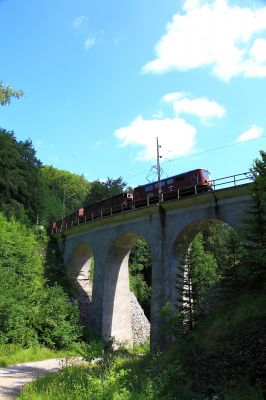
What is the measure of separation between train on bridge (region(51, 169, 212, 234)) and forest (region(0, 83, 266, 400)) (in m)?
4.94

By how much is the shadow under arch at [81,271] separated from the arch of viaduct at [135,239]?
3.7 inches

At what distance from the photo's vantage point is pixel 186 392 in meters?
9.56

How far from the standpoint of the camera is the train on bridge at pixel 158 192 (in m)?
26.3

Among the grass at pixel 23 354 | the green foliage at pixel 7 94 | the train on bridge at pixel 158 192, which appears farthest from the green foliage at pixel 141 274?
the green foliage at pixel 7 94

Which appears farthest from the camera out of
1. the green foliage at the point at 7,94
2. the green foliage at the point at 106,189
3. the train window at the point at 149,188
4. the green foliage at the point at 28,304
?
the green foliage at the point at 106,189

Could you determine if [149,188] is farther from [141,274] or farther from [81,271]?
[141,274]

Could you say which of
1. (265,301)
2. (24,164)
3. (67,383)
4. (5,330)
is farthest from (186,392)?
(24,164)

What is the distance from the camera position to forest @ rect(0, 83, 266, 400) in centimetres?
974

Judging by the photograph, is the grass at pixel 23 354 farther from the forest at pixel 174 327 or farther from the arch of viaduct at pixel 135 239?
the arch of viaduct at pixel 135 239

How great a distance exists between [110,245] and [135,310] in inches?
244

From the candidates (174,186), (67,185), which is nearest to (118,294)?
(174,186)

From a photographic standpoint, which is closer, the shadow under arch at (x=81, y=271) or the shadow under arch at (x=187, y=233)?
the shadow under arch at (x=187, y=233)

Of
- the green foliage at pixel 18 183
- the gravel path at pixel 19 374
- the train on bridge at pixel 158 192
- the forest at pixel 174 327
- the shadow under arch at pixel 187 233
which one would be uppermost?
the green foliage at pixel 18 183

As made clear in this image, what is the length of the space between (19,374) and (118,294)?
14711 mm
